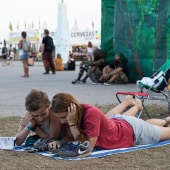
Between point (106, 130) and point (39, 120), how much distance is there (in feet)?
2.46

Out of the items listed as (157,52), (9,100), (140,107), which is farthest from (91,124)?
(157,52)

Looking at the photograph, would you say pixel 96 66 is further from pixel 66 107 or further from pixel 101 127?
pixel 66 107

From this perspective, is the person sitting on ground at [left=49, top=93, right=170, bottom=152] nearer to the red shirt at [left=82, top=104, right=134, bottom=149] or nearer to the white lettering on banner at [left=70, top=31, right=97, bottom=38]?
the red shirt at [left=82, top=104, right=134, bottom=149]

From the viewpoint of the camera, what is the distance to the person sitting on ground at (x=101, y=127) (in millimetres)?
5176

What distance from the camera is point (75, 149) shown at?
206 inches

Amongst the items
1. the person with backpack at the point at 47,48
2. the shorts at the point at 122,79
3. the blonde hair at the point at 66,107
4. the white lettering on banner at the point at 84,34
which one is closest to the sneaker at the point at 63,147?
the blonde hair at the point at 66,107

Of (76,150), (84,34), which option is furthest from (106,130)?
(84,34)

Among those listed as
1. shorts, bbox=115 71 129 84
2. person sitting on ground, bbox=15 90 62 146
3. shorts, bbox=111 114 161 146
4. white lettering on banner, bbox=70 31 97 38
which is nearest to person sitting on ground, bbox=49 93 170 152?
shorts, bbox=111 114 161 146

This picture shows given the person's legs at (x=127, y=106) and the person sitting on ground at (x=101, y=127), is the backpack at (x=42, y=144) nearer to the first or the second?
the person sitting on ground at (x=101, y=127)

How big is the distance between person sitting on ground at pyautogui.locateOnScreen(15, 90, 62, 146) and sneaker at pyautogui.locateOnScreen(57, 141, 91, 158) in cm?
39

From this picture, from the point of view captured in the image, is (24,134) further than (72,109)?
Yes

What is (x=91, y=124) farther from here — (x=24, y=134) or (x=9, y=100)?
(x=9, y=100)

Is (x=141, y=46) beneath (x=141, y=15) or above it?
beneath

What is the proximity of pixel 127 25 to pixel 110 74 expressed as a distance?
1.60 metres
